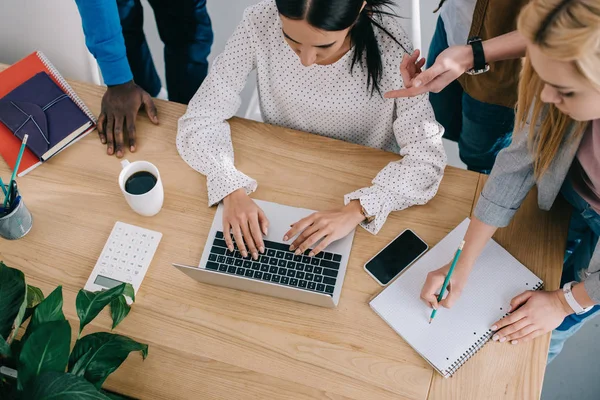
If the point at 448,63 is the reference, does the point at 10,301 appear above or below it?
below

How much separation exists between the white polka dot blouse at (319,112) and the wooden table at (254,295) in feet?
0.15

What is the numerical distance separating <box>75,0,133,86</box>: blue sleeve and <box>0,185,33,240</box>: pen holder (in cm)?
39

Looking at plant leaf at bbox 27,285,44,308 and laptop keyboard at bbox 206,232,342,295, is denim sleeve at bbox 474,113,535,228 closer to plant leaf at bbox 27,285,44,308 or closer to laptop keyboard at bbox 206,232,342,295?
laptop keyboard at bbox 206,232,342,295

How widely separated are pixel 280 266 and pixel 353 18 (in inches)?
20.2

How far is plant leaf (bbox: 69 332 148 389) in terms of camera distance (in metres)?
0.93

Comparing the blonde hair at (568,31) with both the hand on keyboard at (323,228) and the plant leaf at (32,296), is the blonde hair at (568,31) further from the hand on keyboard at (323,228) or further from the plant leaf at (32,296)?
the plant leaf at (32,296)

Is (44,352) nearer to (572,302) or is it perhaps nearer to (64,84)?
(64,84)

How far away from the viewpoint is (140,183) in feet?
4.03

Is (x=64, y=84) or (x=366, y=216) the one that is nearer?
(x=366, y=216)

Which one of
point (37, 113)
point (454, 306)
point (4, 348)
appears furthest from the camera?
point (37, 113)

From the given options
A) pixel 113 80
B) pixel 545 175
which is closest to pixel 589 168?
pixel 545 175

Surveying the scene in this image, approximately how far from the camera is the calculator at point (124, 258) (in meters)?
1.17

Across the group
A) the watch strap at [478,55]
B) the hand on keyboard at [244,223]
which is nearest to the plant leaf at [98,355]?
the hand on keyboard at [244,223]

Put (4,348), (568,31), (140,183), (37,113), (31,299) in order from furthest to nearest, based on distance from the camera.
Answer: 1. (37,113)
2. (140,183)
3. (31,299)
4. (4,348)
5. (568,31)
